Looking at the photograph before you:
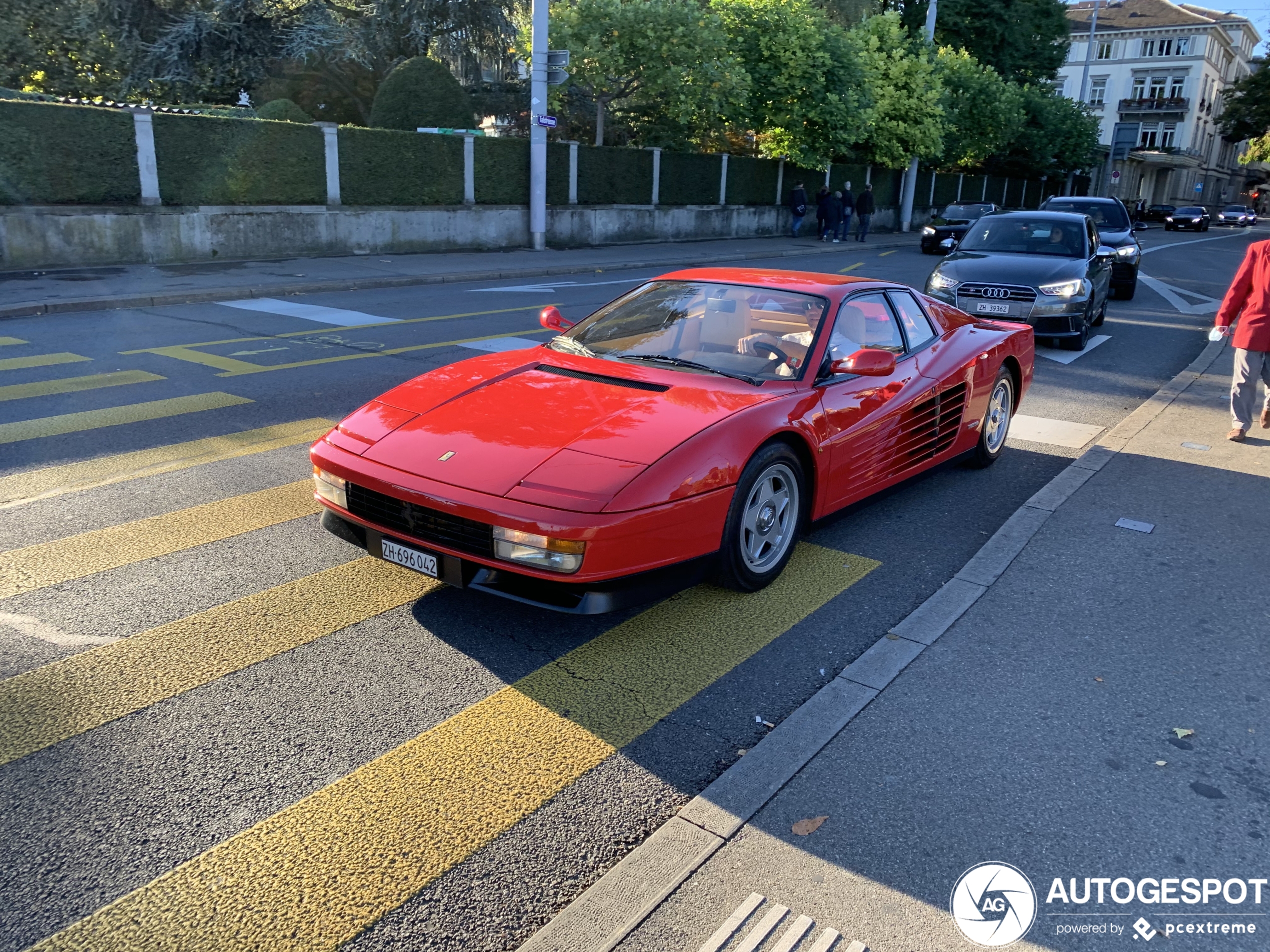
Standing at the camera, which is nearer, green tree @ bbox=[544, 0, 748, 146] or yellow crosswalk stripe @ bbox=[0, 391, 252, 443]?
yellow crosswalk stripe @ bbox=[0, 391, 252, 443]

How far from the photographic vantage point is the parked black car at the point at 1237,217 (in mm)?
71062

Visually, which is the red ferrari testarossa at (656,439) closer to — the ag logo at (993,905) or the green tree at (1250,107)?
the ag logo at (993,905)

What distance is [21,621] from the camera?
414 cm

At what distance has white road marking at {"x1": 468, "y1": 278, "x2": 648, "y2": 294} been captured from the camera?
54.2 feet

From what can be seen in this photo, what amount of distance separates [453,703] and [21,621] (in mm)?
1984

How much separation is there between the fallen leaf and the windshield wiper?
7.53 feet

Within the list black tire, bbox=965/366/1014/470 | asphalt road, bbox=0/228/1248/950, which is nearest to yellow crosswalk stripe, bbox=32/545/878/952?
asphalt road, bbox=0/228/1248/950

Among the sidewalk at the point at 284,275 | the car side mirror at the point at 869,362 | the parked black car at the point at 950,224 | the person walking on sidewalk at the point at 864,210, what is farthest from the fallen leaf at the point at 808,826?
the person walking on sidewalk at the point at 864,210

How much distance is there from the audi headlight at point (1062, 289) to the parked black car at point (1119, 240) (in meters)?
5.85

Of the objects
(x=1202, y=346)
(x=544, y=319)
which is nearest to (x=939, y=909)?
(x=544, y=319)

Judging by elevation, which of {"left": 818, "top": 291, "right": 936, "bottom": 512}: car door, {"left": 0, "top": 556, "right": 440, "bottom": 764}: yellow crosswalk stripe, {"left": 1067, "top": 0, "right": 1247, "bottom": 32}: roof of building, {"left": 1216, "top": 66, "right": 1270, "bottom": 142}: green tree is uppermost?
{"left": 1067, "top": 0, "right": 1247, "bottom": 32}: roof of building

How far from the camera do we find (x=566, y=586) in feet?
12.5

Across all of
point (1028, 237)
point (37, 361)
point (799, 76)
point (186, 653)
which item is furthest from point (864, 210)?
point (186, 653)

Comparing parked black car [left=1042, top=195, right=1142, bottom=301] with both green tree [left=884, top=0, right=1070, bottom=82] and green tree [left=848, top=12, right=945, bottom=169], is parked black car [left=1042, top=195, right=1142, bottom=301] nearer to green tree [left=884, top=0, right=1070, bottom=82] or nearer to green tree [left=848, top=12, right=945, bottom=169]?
green tree [left=848, top=12, right=945, bottom=169]
